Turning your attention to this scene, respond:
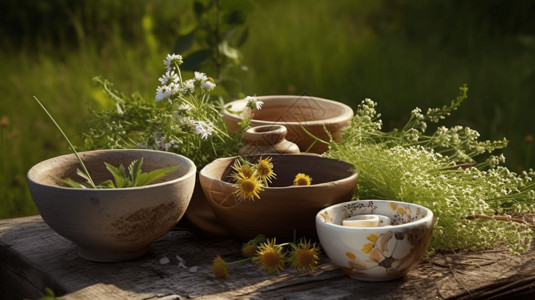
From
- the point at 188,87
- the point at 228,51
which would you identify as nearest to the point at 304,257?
the point at 188,87

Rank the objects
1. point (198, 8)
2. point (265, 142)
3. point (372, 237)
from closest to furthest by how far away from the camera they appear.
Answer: point (372, 237), point (265, 142), point (198, 8)

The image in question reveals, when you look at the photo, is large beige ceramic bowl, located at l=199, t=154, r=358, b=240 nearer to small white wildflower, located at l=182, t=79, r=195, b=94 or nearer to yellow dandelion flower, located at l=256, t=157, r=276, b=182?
yellow dandelion flower, located at l=256, t=157, r=276, b=182

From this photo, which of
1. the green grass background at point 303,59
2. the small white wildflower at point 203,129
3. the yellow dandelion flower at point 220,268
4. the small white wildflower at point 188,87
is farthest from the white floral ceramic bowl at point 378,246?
the green grass background at point 303,59

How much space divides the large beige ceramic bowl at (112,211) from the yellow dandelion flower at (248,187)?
0.11 metres

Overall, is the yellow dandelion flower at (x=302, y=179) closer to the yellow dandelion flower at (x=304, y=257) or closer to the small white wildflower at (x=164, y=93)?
the yellow dandelion flower at (x=304, y=257)

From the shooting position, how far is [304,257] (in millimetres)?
→ 1532

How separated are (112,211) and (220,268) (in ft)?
0.84

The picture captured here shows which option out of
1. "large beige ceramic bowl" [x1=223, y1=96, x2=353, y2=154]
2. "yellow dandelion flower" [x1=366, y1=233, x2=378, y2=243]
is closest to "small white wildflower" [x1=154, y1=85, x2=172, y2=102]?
"large beige ceramic bowl" [x1=223, y1=96, x2=353, y2=154]

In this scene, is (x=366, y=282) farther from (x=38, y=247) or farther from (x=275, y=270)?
(x=38, y=247)

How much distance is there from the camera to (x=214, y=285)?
1500 mm

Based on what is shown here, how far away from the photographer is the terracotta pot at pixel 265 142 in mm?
1761

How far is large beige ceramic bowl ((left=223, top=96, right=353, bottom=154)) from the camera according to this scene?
1.94 metres

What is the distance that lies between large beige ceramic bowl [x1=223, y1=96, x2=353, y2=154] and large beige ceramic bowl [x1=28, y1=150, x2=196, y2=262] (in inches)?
15.5

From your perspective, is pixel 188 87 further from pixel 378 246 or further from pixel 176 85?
pixel 378 246
